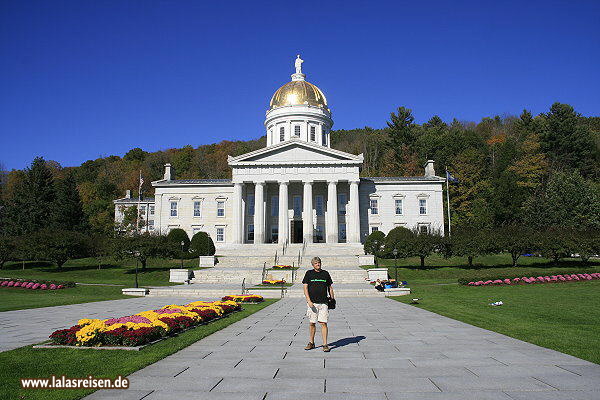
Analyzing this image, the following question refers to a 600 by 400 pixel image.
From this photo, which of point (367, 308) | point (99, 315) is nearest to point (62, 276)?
point (99, 315)

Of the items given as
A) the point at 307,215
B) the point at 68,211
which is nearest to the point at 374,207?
the point at 307,215

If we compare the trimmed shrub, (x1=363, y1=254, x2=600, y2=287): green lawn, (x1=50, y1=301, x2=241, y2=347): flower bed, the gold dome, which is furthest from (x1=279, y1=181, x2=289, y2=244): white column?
(x1=50, y1=301, x2=241, y2=347): flower bed

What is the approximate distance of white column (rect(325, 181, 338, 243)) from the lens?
178 feet

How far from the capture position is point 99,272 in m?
41.0

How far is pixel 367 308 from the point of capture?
19828 mm

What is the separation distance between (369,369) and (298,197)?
52.6 metres

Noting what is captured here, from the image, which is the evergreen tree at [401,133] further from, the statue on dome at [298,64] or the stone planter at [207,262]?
the stone planter at [207,262]

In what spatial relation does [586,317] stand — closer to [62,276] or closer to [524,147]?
[62,276]

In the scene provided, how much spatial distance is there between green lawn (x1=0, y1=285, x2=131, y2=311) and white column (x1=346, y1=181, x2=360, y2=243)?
31381 mm

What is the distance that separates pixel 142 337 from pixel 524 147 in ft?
245

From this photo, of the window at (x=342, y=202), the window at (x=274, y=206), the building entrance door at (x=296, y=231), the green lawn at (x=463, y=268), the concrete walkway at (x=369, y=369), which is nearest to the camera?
the concrete walkway at (x=369, y=369)

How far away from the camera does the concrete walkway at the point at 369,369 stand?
21.2 feet

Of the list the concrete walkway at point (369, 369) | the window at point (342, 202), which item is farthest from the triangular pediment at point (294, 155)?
the concrete walkway at point (369, 369)

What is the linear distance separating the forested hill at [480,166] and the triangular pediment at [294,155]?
23.0 meters
